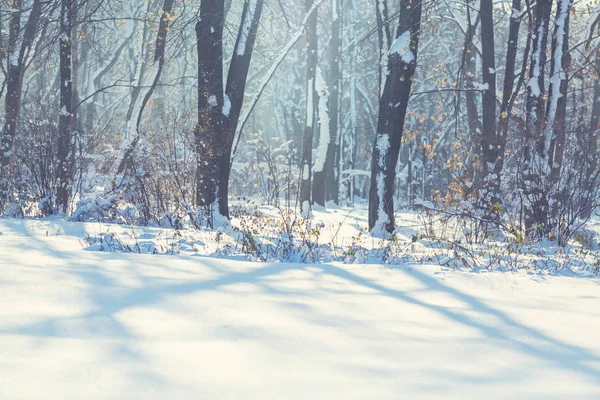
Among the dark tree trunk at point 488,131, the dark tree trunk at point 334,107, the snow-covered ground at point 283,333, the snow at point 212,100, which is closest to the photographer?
the snow-covered ground at point 283,333

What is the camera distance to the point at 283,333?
2.70m

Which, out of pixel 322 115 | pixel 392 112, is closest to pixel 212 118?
pixel 392 112

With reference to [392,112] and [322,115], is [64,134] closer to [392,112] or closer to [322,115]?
[392,112]

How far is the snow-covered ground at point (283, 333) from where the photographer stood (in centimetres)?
204

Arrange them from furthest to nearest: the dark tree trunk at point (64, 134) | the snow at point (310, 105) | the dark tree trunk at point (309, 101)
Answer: the snow at point (310, 105), the dark tree trunk at point (309, 101), the dark tree trunk at point (64, 134)

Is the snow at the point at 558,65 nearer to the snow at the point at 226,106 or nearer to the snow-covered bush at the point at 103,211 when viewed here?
the snow at the point at 226,106

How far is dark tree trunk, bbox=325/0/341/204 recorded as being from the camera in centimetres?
1855

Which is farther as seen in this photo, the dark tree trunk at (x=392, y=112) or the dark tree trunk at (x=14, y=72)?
the dark tree trunk at (x=14, y=72)

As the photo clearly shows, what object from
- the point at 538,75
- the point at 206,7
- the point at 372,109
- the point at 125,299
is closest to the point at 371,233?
the point at 538,75

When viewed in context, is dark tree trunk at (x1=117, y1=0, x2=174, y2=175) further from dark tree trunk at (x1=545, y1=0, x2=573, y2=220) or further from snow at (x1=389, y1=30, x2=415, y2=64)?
dark tree trunk at (x1=545, y1=0, x2=573, y2=220)

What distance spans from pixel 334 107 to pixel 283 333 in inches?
720

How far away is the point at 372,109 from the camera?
99.7ft

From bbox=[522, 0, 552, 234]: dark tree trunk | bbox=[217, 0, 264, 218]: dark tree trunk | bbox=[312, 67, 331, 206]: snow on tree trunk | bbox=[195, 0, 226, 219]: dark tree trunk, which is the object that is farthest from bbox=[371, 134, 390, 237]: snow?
bbox=[312, 67, 331, 206]: snow on tree trunk

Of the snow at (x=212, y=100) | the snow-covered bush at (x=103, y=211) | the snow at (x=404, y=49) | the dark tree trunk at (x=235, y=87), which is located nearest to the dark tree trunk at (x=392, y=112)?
the snow at (x=404, y=49)
